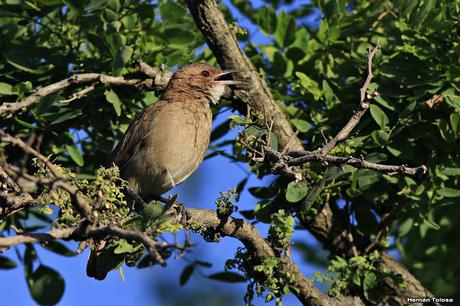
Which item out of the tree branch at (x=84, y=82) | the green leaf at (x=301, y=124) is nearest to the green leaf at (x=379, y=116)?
the green leaf at (x=301, y=124)

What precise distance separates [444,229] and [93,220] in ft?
12.4

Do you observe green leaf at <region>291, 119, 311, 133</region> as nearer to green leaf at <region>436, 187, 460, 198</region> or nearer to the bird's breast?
the bird's breast

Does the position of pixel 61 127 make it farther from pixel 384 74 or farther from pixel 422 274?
pixel 422 274

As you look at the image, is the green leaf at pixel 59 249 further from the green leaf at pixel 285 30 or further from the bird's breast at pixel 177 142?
the green leaf at pixel 285 30

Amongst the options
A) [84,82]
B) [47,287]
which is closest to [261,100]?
[84,82]

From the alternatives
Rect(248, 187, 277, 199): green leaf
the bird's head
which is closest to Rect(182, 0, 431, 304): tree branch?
the bird's head

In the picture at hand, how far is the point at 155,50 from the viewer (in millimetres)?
5547

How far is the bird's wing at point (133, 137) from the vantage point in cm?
534

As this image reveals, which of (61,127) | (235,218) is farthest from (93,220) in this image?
(61,127)

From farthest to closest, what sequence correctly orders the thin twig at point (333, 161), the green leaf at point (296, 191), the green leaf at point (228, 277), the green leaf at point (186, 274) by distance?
the green leaf at point (186, 274), the green leaf at point (228, 277), the green leaf at point (296, 191), the thin twig at point (333, 161)

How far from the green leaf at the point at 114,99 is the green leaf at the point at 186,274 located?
136 centimetres

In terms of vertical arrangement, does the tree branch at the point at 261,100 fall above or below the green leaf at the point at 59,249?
above

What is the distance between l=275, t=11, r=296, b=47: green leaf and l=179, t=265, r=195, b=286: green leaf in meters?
1.88

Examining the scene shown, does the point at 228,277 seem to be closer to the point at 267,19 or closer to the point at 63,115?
the point at 63,115
